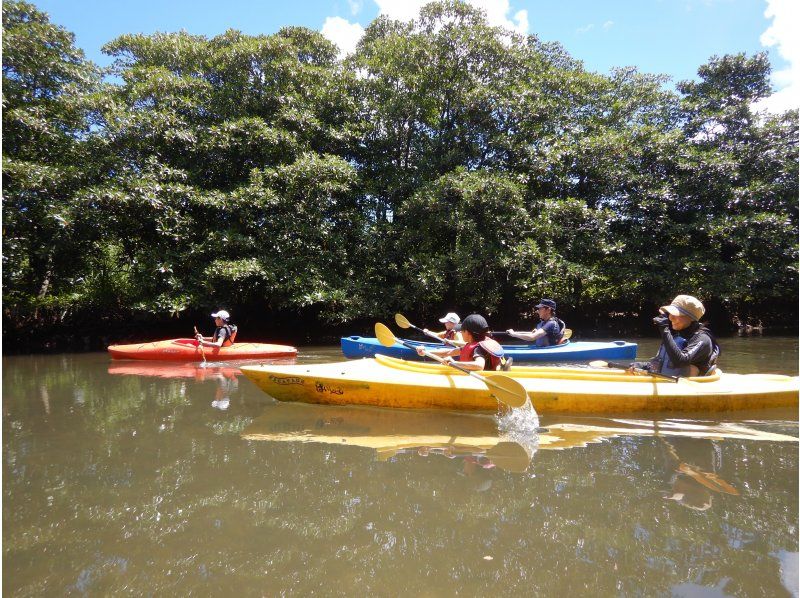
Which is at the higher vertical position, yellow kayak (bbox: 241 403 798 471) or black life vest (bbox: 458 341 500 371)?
black life vest (bbox: 458 341 500 371)

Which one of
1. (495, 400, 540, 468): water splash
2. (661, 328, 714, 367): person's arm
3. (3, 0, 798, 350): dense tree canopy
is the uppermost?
(3, 0, 798, 350): dense tree canopy

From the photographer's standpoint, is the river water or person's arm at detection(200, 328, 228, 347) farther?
person's arm at detection(200, 328, 228, 347)

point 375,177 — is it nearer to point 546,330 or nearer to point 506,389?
point 546,330

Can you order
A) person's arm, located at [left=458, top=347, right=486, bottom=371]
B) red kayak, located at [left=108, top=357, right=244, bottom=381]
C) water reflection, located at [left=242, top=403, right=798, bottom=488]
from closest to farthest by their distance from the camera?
1. water reflection, located at [left=242, top=403, right=798, bottom=488]
2. person's arm, located at [left=458, top=347, right=486, bottom=371]
3. red kayak, located at [left=108, top=357, right=244, bottom=381]

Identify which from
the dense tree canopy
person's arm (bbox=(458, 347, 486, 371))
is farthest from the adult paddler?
the dense tree canopy

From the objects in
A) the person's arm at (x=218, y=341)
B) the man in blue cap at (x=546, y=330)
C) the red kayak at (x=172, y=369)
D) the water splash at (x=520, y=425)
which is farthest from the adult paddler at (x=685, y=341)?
the person's arm at (x=218, y=341)

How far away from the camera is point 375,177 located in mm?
→ 14016

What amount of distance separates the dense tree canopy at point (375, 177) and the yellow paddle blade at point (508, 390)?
739 cm

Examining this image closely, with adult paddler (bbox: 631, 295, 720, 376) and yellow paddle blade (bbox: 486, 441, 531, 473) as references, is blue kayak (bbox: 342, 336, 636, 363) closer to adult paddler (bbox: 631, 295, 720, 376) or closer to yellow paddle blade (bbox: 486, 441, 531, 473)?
adult paddler (bbox: 631, 295, 720, 376)

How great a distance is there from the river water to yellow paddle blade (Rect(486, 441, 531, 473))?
0.9 inches

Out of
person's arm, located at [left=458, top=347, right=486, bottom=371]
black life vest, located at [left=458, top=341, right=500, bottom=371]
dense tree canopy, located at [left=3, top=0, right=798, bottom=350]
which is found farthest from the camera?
dense tree canopy, located at [left=3, top=0, right=798, bottom=350]

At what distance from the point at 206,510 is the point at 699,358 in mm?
4407

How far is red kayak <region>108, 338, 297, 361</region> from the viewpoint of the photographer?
8.72 meters

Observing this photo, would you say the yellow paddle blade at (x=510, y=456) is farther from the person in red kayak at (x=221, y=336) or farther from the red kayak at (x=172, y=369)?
the person in red kayak at (x=221, y=336)
